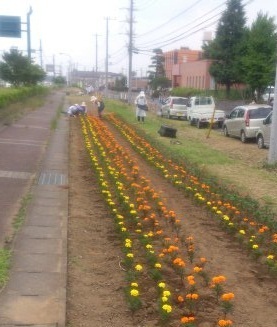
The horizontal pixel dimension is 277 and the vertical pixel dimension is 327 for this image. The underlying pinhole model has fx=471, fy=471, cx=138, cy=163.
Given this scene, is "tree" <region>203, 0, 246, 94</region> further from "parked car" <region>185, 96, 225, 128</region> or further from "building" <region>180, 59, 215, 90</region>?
"parked car" <region>185, 96, 225, 128</region>

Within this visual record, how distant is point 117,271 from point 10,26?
26.4 metres

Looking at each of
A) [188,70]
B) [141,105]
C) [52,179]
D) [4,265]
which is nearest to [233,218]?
[4,265]

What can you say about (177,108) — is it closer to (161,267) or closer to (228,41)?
(228,41)

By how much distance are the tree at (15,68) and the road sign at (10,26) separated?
9114 millimetres

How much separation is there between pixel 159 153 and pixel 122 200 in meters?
6.51

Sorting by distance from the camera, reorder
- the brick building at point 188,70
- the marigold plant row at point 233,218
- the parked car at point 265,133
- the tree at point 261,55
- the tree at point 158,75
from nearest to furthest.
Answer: the marigold plant row at point 233,218 → the parked car at point 265,133 → the tree at point 261,55 → the brick building at point 188,70 → the tree at point 158,75

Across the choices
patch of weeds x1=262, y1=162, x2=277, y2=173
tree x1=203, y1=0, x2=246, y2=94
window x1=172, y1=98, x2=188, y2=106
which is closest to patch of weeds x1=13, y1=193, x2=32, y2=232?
patch of weeds x1=262, y1=162, x2=277, y2=173

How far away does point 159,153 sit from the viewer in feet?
46.7

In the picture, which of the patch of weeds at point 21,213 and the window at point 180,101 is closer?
the patch of weeds at point 21,213

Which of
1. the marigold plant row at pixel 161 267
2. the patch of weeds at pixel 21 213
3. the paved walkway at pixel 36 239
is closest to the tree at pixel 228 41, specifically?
the paved walkway at pixel 36 239

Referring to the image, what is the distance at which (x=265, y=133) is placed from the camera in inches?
661

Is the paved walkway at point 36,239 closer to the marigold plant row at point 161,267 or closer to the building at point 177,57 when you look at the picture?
the marigold plant row at point 161,267

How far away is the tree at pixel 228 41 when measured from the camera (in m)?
45.3

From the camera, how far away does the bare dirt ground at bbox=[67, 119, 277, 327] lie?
4.25 meters
